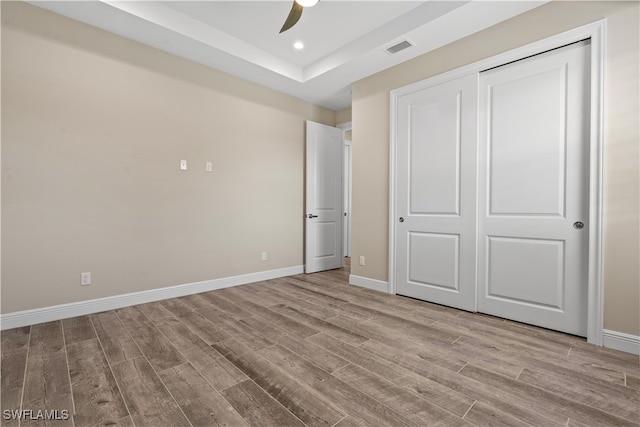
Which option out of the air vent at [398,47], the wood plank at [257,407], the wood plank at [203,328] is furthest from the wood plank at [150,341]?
the air vent at [398,47]

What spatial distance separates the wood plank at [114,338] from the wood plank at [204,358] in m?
0.25

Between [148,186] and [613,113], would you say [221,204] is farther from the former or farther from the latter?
[613,113]

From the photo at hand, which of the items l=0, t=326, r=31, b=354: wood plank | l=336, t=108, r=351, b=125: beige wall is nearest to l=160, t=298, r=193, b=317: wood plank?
l=0, t=326, r=31, b=354: wood plank

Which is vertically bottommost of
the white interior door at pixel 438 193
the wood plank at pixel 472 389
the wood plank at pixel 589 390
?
the wood plank at pixel 589 390

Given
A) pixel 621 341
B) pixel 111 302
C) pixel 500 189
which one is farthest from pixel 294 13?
pixel 621 341

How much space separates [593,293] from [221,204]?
3.74 metres

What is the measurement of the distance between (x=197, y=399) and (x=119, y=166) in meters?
2.45

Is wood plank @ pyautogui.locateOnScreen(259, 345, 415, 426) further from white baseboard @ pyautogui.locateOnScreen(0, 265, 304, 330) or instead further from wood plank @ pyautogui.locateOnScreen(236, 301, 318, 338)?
white baseboard @ pyautogui.locateOnScreen(0, 265, 304, 330)

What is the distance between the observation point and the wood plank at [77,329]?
2215 mm

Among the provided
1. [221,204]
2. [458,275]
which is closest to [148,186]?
[221,204]

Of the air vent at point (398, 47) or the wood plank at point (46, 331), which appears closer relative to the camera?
the wood plank at point (46, 331)

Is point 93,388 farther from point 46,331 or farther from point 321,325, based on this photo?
point 321,325

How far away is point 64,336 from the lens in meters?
2.25

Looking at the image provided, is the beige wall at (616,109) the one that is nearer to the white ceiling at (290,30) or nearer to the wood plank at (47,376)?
the white ceiling at (290,30)
